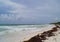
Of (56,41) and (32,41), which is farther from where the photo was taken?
(56,41)

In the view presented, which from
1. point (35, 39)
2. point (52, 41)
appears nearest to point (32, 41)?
point (35, 39)

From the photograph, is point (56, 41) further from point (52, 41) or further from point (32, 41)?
point (32, 41)

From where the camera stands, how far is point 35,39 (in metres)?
4.69

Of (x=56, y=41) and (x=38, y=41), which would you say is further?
(x=56, y=41)

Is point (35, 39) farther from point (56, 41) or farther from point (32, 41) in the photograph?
point (56, 41)

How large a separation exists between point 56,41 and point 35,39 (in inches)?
37.4

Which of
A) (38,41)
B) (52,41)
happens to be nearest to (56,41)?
(52,41)

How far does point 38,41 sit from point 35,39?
4.9 inches

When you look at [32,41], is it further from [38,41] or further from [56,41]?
[56,41]

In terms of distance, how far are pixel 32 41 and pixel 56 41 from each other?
3.27 feet

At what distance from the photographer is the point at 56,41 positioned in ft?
17.0

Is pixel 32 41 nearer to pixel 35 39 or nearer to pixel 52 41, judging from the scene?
pixel 35 39

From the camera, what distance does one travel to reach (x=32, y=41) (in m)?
4.76

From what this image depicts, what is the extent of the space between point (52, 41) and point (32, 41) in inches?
33.4
